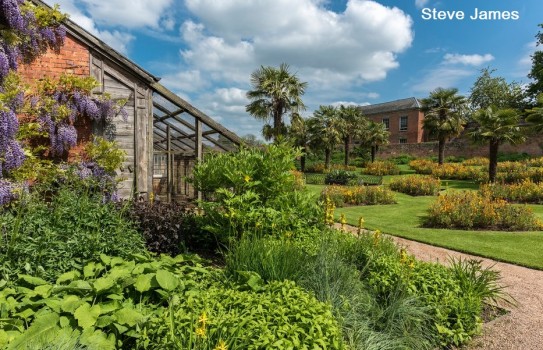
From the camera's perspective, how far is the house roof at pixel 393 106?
50.2 m

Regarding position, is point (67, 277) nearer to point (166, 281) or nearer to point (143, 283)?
point (143, 283)

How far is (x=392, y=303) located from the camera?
3553mm

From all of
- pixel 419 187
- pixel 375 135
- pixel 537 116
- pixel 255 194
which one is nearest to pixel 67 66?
pixel 255 194

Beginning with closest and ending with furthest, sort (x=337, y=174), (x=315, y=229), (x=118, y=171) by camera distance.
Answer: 1. (x=315, y=229)
2. (x=118, y=171)
3. (x=337, y=174)

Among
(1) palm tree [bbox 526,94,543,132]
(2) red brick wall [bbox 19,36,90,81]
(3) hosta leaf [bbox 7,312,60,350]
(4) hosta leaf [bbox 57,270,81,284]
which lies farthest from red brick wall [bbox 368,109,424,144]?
(3) hosta leaf [bbox 7,312,60,350]

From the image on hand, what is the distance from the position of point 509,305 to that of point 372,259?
1.95 metres

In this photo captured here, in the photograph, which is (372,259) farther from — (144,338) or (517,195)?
(517,195)

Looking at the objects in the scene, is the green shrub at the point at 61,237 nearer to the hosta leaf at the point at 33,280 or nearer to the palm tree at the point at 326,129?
the hosta leaf at the point at 33,280

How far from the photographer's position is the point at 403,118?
51094 mm

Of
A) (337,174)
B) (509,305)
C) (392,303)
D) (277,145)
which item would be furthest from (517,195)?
(392,303)

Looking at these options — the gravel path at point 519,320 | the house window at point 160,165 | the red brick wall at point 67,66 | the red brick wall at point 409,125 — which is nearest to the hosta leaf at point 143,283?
the gravel path at point 519,320

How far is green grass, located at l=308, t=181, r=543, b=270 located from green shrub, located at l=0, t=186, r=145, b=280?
3748 mm

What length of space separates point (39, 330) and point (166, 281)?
3.13ft

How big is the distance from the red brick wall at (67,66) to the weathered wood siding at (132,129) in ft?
1.11
